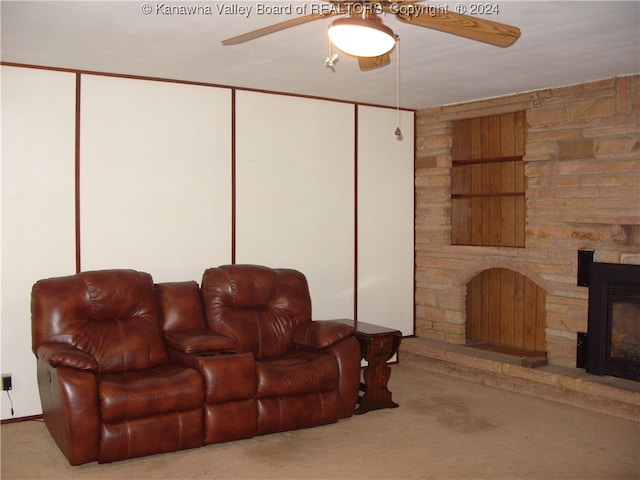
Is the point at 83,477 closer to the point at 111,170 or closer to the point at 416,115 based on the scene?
the point at 111,170

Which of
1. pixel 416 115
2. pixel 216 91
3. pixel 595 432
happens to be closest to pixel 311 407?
pixel 595 432

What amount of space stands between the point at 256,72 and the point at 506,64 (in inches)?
69.5

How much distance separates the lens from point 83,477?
3.61m

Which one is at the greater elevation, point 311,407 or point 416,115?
point 416,115

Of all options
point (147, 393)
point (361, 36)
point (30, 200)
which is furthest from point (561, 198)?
point (30, 200)

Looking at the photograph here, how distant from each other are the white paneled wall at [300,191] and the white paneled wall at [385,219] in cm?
15

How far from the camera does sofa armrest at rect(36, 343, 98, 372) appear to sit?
367 cm

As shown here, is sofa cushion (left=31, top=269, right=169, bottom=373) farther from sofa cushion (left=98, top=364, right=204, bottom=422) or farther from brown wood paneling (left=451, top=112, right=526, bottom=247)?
brown wood paneling (left=451, top=112, right=526, bottom=247)

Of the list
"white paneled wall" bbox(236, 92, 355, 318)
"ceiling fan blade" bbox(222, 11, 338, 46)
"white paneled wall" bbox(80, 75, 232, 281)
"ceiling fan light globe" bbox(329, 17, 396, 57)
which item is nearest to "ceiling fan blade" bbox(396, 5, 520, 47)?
"ceiling fan light globe" bbox(329, 17, 396, 57)

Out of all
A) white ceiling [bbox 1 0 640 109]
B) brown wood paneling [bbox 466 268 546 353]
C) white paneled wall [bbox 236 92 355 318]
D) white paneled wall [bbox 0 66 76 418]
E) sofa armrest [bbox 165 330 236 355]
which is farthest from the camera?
brown wood paneling [bbox 466 268 546 353]

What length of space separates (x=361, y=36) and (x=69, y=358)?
2387 mm

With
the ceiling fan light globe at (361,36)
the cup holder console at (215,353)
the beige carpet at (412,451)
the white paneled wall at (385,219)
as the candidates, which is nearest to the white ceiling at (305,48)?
the white paneled wall at (385,219)

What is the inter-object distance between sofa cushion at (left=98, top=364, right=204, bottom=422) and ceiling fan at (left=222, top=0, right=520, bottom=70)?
2.06m

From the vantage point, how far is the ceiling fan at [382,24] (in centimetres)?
256
